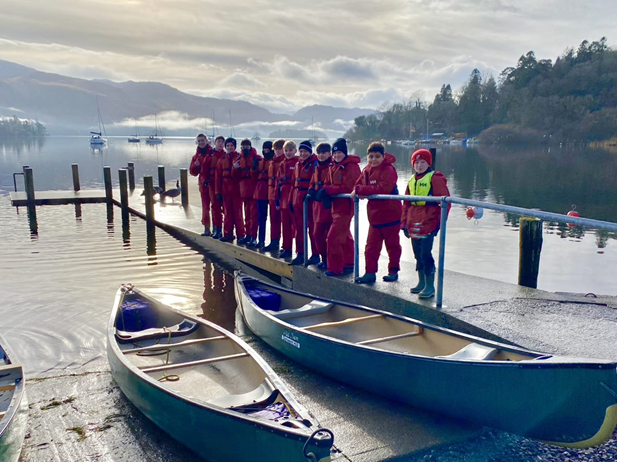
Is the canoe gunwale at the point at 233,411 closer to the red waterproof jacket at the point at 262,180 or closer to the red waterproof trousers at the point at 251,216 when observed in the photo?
the red waterproof jacket at the point at 262,180

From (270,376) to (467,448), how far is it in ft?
6.19

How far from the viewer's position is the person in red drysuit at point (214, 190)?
37.8 feet

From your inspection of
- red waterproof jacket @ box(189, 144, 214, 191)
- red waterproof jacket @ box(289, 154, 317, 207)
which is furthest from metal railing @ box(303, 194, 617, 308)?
red waterproof jacket @ box(189, 144, 214, 191)

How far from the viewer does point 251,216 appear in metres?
11.4

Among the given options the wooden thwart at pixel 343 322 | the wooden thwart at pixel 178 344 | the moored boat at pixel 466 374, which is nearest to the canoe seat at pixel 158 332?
the wooden thwart at pixel 178 344

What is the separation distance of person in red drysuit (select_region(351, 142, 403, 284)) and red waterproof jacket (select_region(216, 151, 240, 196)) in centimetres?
433

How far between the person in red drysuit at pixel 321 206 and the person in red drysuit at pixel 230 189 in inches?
119

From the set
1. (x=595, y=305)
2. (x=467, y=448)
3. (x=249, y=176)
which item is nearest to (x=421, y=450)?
(x=467, y=448)

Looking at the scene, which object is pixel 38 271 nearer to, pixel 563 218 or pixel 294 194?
pixel 294 194

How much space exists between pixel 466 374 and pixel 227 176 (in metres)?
8.05

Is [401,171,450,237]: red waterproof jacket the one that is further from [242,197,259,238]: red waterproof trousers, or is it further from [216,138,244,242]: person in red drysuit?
[216,138,244,242]: person in red drysuit

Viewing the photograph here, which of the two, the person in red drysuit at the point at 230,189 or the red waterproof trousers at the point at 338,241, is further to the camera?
the person in red drysuit at the point at 230,189

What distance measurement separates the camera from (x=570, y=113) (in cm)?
10425

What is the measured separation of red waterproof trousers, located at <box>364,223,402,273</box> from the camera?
7445 mm
